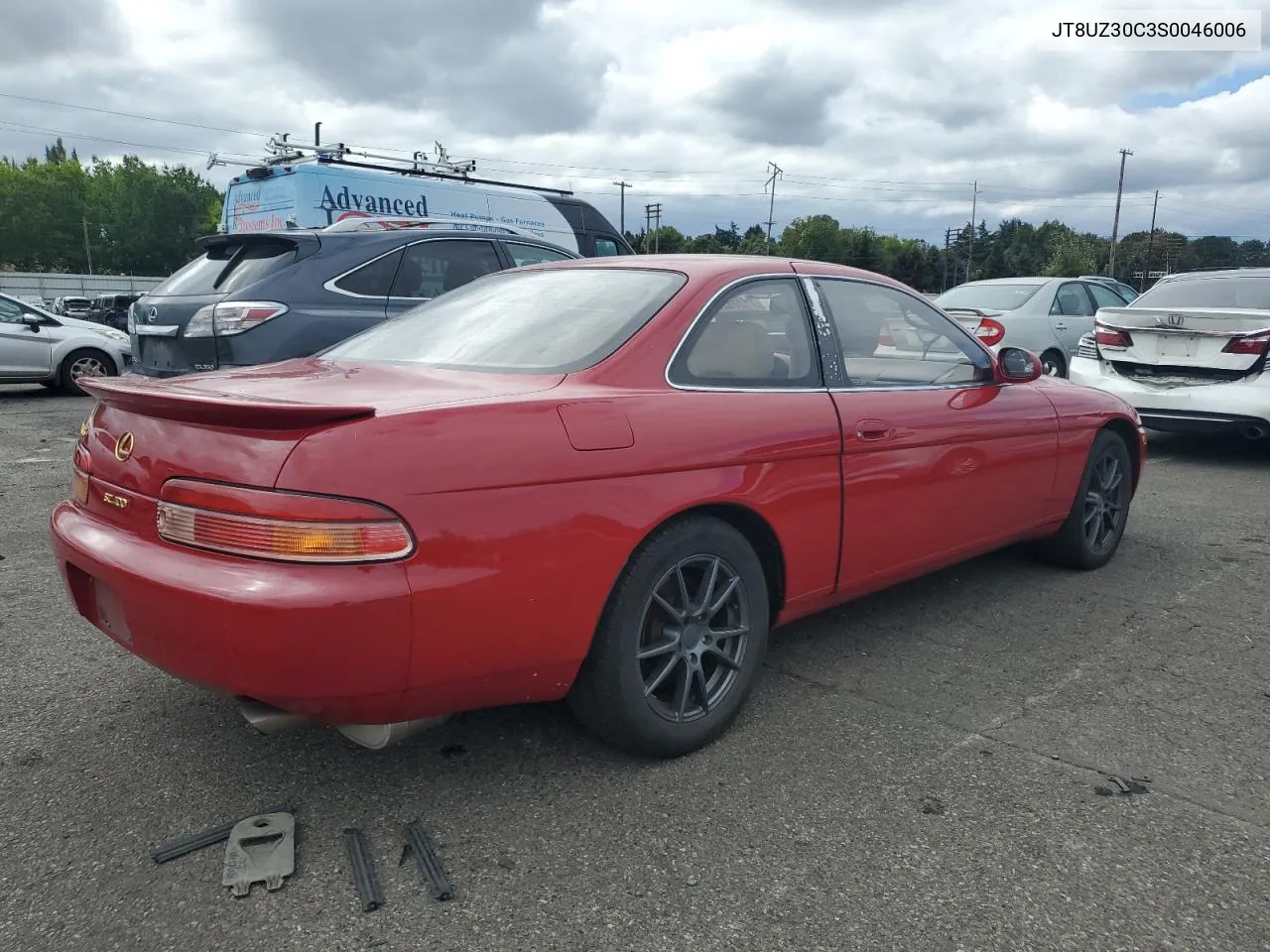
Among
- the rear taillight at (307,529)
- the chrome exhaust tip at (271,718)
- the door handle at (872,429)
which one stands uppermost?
the door handle at (872,429)

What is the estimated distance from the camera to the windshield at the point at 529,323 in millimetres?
2814

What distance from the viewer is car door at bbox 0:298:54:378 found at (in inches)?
440

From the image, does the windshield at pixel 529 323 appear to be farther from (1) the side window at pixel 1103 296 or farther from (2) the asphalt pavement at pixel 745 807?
(1) the side window at pixel 1103 296

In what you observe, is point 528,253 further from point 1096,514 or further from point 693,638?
point 693,638

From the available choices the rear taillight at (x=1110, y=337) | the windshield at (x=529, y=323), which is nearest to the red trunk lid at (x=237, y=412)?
the windshield at (x=529, y=323)

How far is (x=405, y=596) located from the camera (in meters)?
2.08

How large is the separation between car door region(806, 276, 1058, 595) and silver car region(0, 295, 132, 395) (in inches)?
406

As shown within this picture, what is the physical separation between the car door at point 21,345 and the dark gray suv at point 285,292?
4965 mm

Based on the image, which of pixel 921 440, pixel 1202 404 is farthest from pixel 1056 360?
pixel 921 440

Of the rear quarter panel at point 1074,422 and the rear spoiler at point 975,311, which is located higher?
the rear spoiler at point 975,311

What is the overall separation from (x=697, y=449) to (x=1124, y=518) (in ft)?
10.2

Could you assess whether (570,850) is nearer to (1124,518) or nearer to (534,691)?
(534,691)

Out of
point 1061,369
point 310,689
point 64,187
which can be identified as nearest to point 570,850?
point 310,689

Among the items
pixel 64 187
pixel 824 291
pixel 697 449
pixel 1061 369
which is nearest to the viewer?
pixel 697 449
